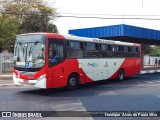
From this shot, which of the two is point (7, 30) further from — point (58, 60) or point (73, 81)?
point (58, 60)

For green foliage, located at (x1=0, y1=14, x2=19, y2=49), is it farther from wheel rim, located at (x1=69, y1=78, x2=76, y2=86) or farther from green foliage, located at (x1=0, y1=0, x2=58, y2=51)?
wheel rim, located at (x1=69, y1=78, x2=76, y2=86)

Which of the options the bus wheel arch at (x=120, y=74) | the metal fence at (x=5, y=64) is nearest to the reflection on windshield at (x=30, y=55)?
the bus wheel arch at (x=120, y=74)

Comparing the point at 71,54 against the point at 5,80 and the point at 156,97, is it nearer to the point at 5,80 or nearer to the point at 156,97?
the point at 156,97

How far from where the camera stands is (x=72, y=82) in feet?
49.3

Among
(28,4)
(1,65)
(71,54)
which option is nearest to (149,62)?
(28,4)

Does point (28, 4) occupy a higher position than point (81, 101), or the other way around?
point (28, 4)

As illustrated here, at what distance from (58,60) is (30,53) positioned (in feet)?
4.66

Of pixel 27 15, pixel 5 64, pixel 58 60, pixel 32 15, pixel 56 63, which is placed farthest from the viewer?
pixel 27 15

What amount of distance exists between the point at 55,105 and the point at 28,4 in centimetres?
3174

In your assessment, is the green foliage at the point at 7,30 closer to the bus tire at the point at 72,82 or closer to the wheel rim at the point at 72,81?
the bus tire at the point at 72,82

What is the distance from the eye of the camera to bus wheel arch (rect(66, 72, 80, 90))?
14.9 meters

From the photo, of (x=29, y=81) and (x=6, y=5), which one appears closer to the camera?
(x=29, y=81)

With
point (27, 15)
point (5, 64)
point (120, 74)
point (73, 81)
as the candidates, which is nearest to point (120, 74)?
point (120, 74)

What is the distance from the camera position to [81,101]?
11.5 m
